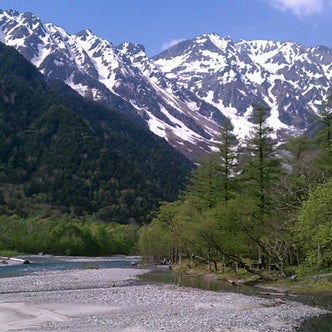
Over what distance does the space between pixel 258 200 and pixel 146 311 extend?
2937 cm

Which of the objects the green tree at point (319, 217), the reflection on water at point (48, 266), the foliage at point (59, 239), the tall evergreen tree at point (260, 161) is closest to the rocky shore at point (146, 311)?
the green tree at point (319, 217)

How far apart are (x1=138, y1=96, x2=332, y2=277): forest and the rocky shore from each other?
773 cm

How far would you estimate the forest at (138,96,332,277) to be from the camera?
52.6 metres

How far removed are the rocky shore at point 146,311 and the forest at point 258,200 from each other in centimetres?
773

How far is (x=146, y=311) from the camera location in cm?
3169

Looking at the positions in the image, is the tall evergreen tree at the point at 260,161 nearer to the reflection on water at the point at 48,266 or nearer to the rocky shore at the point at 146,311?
the rocky shore at the point at 146,311

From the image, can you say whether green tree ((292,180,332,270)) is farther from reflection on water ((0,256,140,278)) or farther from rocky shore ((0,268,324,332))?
reflection on water ((0,256,140,278))

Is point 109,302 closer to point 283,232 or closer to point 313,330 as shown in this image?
point 313,330

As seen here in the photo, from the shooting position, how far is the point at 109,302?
3603 cm

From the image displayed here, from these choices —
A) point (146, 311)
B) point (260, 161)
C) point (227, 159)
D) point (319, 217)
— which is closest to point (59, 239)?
point (227, 159)

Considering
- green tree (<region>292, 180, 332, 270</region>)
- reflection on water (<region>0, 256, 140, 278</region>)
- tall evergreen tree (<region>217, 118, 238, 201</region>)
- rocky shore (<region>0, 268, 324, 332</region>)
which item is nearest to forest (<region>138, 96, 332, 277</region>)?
tall evergreen tree (<region>217, 118, 238, 201</region>)

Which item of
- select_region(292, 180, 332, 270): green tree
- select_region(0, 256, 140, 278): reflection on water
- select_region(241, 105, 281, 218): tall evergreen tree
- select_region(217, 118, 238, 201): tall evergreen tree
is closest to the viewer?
select_region(292, 180, 332, 270): green tree

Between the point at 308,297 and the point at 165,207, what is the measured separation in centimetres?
5757

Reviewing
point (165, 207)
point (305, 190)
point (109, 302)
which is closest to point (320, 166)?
point (305, 190)
